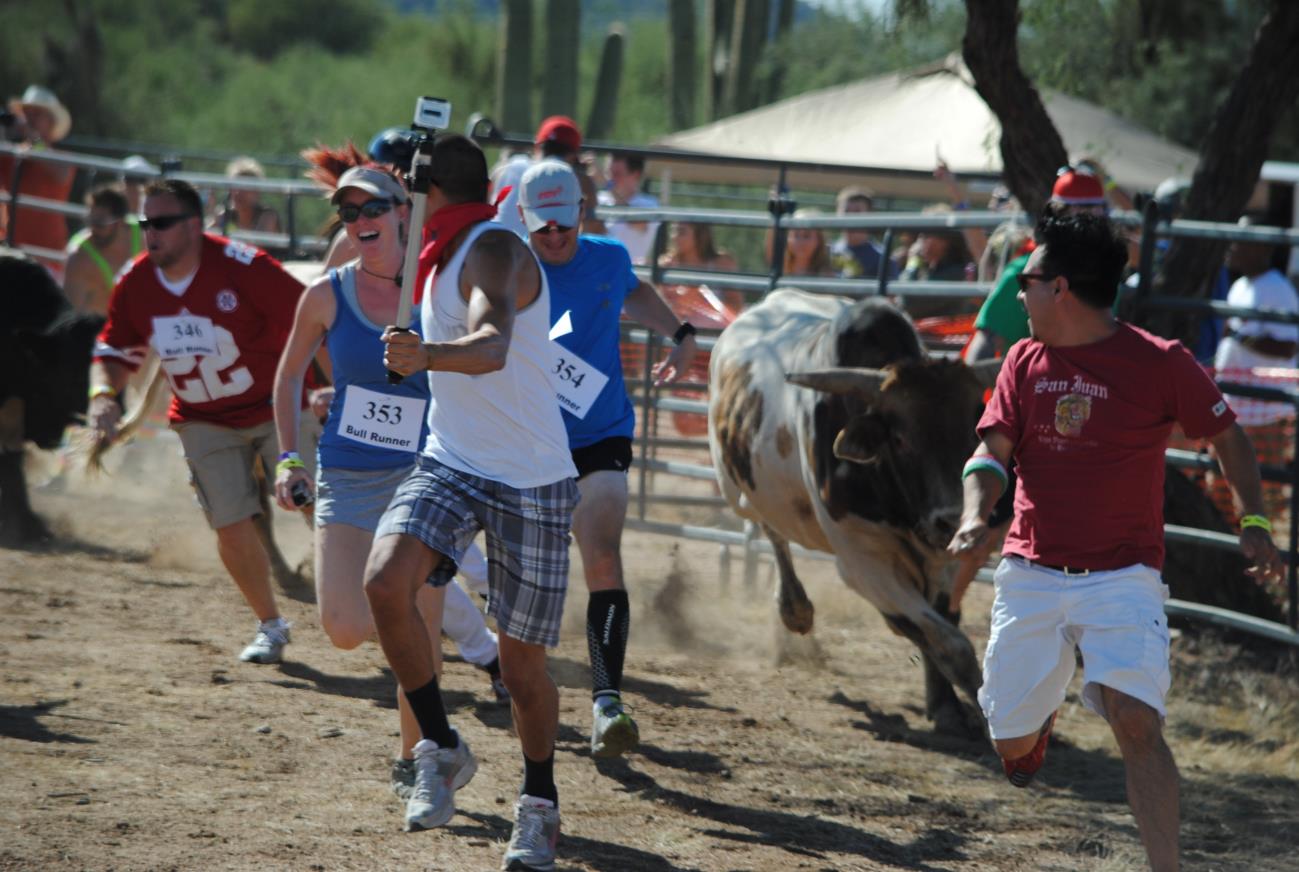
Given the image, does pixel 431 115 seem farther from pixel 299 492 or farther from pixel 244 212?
pixel 244 212

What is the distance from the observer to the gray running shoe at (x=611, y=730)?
582 centimetres

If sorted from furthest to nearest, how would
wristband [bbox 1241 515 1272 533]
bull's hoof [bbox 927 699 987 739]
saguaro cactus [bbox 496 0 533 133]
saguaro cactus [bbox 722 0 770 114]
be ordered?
1. saguaro cactus [bbox 722 0 770 114]
2. saguaro cactus [bbox 496 0 533 133]
3. bull's hoof [bbox 927 699 987 739]
4. wristband [bbox 1241 515 1272 533]

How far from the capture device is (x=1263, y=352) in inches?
402

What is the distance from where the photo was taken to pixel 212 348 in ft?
23.7

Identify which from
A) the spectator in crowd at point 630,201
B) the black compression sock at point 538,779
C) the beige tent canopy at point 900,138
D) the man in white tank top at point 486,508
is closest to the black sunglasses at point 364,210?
the man in white tank top at point 486,508

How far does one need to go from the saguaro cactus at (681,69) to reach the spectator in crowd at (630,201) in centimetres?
1423

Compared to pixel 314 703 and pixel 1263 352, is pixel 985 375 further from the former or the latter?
pixel 1263 352

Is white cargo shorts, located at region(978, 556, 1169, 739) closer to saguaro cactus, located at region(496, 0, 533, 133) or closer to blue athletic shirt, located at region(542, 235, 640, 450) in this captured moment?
blue athletic shirt, located at region(542, 235, 640, 450)

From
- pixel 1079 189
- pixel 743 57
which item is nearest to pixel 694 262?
pixel 1079 189

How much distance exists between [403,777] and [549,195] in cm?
215

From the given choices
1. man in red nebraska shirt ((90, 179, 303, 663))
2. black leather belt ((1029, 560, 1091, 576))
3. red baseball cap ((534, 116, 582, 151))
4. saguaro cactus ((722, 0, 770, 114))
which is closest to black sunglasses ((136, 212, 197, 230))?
man in red nebraska shirt ((90, 179, 303, 663))

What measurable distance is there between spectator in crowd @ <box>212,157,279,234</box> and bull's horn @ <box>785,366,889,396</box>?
7607 millimetres

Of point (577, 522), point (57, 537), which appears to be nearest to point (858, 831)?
point (577, 522)

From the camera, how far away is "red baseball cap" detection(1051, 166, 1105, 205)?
7.38m
